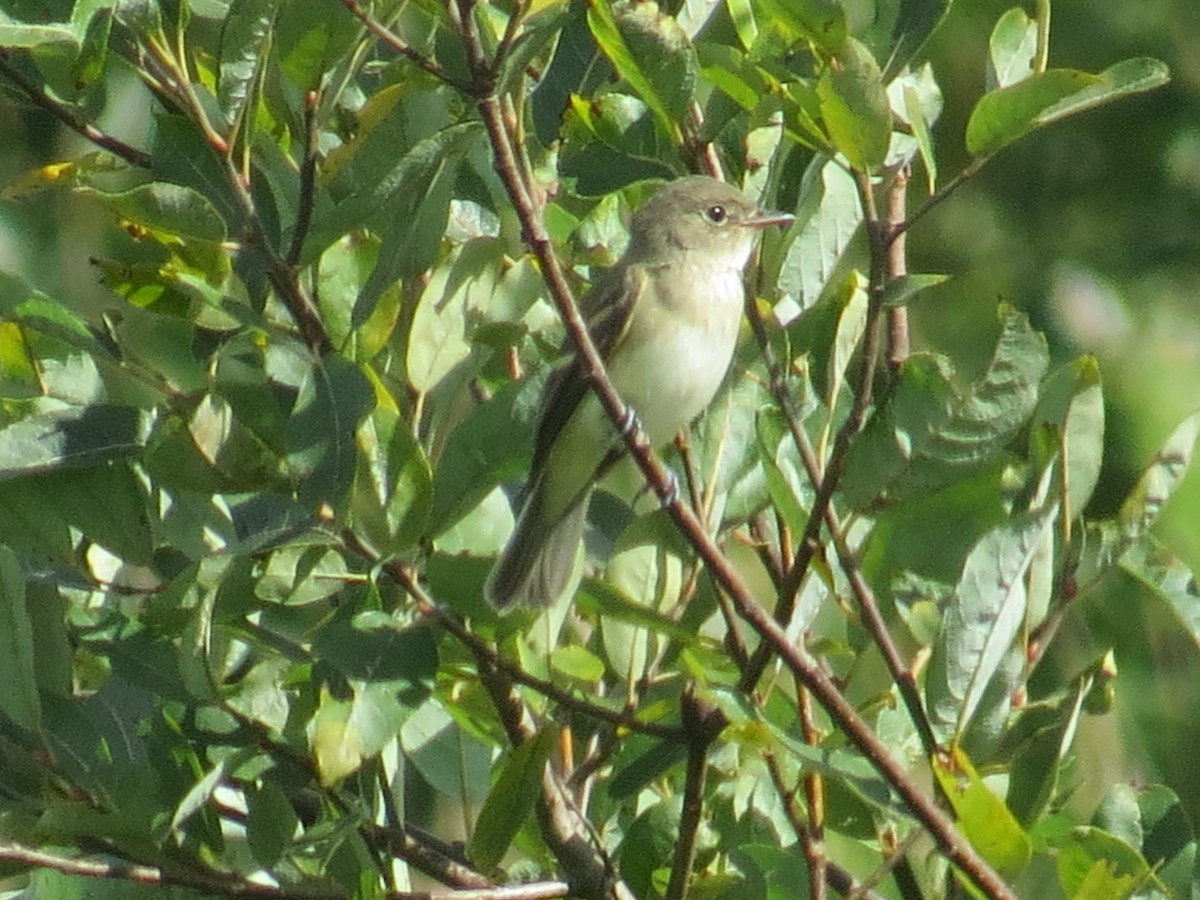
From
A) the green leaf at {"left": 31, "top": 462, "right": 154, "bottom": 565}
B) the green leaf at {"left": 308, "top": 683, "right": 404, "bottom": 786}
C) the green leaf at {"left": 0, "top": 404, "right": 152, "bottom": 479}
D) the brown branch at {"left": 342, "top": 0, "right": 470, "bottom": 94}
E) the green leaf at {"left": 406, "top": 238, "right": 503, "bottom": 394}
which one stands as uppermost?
the brown branch at {"left": 342, "top": 0, "right": 470, "bottom": 94}

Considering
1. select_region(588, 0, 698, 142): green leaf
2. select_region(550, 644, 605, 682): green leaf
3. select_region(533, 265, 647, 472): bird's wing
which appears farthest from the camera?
select_region(533, 265, 647, 472): bird's wing

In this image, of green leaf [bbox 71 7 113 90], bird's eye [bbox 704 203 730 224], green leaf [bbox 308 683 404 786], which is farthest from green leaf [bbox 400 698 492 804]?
bird's eye [bbox 704 203 730 224]

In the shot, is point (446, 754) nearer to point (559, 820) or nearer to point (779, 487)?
point (559, 820)

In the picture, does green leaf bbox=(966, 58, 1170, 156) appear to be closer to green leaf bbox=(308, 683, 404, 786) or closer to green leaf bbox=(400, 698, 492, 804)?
green leaf bbox=(308, 683, 404, 786)

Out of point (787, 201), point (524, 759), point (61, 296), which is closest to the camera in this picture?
point (524, 759)

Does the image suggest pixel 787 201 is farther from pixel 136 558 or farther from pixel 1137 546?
pixel 136 558

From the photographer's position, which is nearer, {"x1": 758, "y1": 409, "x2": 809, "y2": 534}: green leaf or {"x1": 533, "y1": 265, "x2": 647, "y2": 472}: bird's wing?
{"x1": 758, "y1": 409, "x2": 809, "y2": 534}: green leaf

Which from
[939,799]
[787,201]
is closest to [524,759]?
[939,799]

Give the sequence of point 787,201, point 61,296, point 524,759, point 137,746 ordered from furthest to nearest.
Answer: point 61,296
point 787,201
point 137,746
point 524,759
